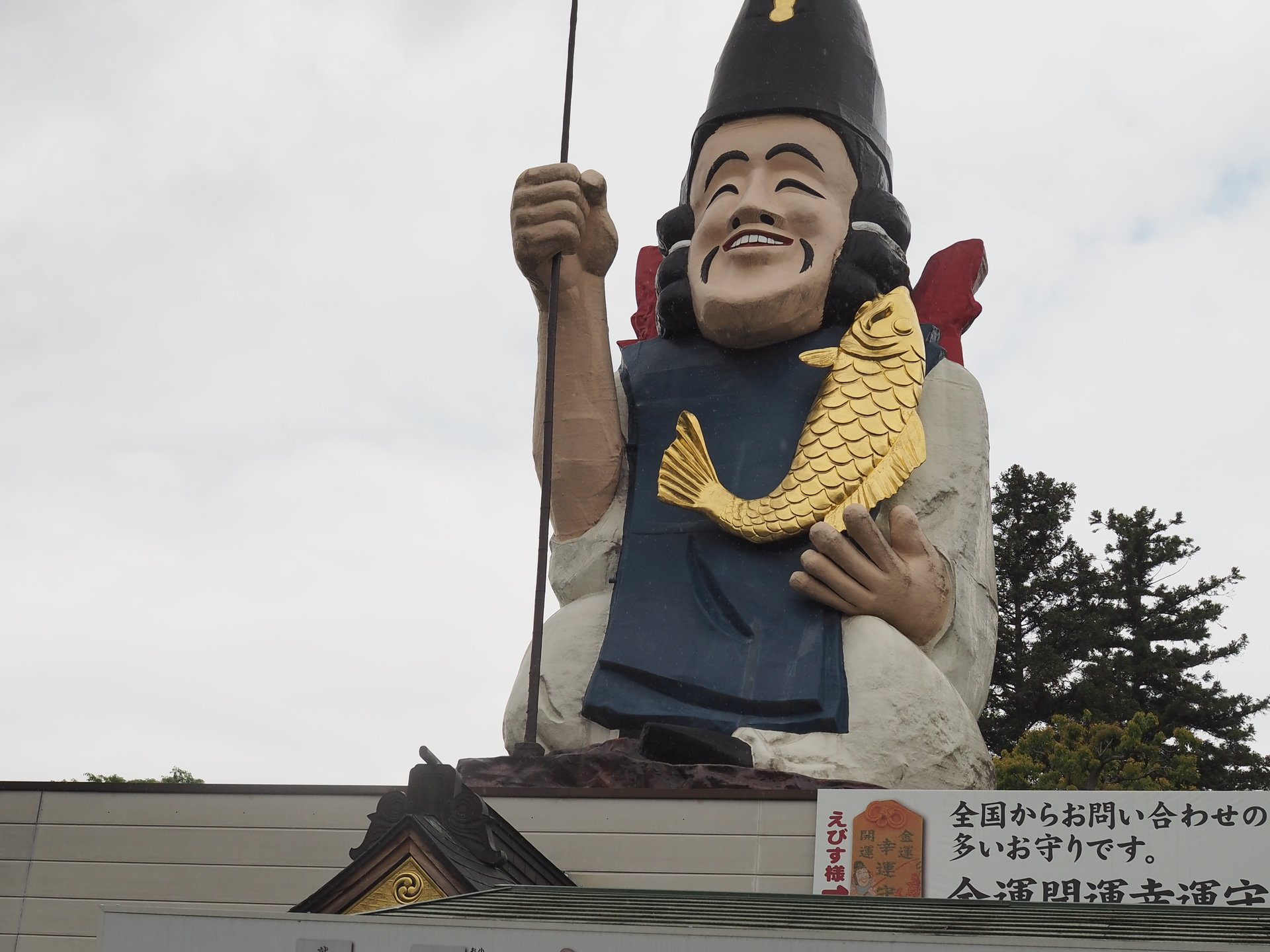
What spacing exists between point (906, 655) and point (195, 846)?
132 inches

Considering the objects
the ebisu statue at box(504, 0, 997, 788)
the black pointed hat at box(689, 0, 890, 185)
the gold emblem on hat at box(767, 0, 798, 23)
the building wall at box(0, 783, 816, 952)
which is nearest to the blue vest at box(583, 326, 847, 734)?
the ebisu statue at box(504, 0, 997, 788)

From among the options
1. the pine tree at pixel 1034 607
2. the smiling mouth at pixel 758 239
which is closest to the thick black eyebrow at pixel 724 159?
the smiling mouth at pixel 758 239

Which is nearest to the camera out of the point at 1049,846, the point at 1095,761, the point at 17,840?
the point at 1049,846

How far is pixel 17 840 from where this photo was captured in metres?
7.82

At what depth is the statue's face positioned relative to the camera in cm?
885

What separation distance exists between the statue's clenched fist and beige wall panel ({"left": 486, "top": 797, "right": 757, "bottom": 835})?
2788mm

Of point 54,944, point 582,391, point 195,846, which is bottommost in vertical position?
point 54,944

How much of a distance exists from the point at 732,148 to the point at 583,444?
1870 millimetres

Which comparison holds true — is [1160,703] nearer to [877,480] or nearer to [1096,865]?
[877,480]

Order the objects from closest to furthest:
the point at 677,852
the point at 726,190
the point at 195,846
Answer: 1. the point at 677,852
2. the point at 195,846
3. the point at 726,190

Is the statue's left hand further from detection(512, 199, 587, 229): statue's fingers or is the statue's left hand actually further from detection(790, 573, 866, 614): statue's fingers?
detection(512, 199, 587, 229): statue's fingers

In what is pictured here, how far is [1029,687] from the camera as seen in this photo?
59.5 ft

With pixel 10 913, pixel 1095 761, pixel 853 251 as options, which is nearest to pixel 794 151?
pixel 853 251

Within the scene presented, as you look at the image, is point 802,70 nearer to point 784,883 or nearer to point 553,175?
point 553,175
